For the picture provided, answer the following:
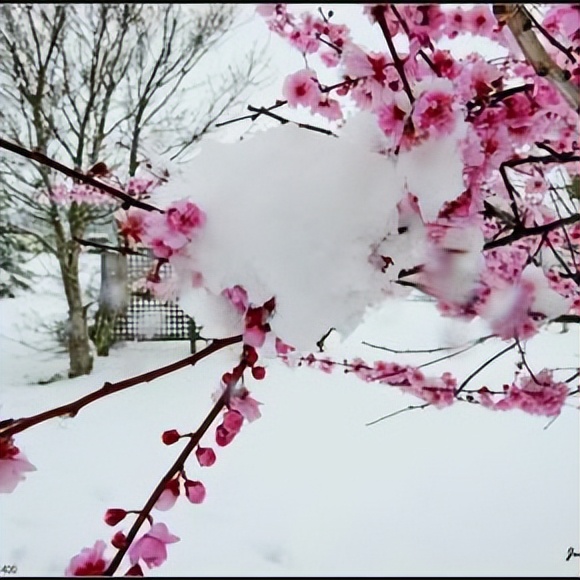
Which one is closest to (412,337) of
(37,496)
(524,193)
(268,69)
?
(524,193)

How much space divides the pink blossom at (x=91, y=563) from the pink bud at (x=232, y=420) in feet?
0.31

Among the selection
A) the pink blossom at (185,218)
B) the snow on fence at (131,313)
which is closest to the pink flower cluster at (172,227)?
the pink blossom at (185,218)

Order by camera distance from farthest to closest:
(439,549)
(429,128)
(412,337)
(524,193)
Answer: (439,549) → (412,337) → (524,193) → (429,128)

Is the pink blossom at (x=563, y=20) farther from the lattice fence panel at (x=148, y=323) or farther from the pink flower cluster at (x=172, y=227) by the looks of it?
the lattice fence panel at (x=148, y=323)

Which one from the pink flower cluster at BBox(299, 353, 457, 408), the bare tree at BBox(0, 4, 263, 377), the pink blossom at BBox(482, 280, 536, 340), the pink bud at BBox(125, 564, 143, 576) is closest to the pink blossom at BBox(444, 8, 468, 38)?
the pink blossom at BBox(482, 280, 536, 340)

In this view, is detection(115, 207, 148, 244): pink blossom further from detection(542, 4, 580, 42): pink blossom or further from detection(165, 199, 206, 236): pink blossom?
detection(542, 4, 580, 42): pink blossom

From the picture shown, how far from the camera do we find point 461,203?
265 millimetres

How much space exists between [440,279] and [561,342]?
0.93 metres

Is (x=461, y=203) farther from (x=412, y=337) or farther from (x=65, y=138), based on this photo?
(x=65, y=138)

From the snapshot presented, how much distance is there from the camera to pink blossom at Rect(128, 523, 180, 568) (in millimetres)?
292

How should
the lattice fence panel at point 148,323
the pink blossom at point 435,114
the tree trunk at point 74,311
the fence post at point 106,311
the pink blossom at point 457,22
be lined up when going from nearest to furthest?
the pink blossom at point 435,114
the pink blossom at point 457,22
the lattice fence panel at point 148,323
the fence post at point 106,311
the tree trunk at point 74,311

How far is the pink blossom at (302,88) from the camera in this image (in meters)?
0.50

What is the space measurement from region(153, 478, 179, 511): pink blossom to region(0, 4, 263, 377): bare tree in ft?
4.24

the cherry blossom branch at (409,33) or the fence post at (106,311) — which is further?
the fence post at (106,311)
